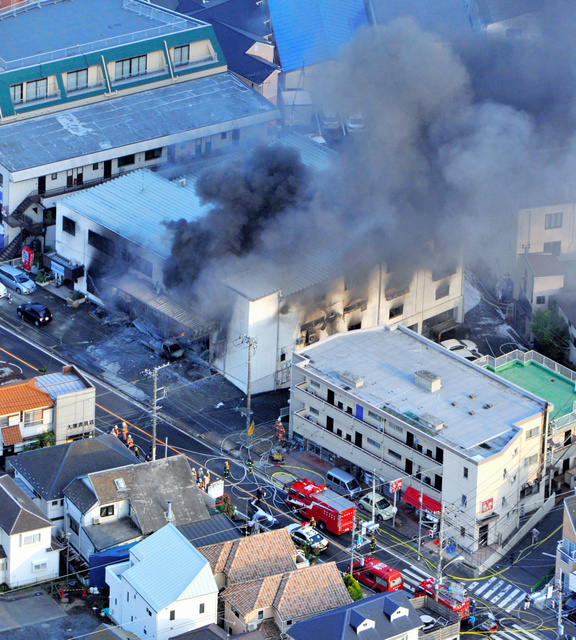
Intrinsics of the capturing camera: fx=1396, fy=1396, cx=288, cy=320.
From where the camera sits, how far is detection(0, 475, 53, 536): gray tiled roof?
2148 inches

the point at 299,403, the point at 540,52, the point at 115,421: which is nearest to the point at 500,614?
the point at 299,403

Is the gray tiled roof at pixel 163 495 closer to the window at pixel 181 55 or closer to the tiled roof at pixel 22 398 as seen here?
the tiled roof at pixel 22 398

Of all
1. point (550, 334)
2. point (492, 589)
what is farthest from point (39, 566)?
point (550, 334)

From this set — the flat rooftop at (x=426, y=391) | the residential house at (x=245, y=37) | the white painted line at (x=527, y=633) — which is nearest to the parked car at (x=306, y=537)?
the flat rooftop at (x=426, y=391)

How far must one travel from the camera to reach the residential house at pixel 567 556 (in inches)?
2260

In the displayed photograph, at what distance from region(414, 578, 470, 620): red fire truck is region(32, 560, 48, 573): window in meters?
14.9

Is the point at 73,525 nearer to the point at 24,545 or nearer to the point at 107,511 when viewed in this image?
the point at 107,511

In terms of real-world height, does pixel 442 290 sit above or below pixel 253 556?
above

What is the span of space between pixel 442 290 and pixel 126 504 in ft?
87.2

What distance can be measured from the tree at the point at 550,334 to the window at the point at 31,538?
31.9m

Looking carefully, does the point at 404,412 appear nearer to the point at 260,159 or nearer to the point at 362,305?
the point at 362,305

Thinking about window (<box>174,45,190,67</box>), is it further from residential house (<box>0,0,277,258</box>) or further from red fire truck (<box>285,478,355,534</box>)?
red fire truck (<box>285,478,355,534</box>)

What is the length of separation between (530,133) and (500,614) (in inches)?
1223

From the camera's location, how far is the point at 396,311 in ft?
248
